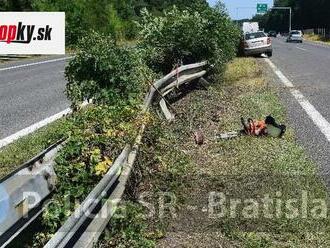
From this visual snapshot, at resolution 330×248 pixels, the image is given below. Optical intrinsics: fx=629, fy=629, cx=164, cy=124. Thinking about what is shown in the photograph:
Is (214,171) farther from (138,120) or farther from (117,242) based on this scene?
(117,242)

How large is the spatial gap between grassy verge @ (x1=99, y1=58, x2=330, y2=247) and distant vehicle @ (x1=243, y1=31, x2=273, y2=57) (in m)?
22.2

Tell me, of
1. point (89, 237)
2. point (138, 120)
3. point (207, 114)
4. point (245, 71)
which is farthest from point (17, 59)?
point (89, 237)

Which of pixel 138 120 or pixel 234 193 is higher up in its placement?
pixel 138 120

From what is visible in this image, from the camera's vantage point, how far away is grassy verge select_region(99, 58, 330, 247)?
15.1 ft

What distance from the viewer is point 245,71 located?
62.2 feet

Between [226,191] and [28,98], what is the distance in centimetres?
940

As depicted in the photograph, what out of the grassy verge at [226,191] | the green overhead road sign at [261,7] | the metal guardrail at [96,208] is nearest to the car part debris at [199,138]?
the grassy verge at [226,191]

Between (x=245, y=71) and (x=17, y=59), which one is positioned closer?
(x=245, y=71)

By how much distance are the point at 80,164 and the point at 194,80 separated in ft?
27.7

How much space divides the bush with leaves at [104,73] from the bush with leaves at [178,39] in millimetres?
3596

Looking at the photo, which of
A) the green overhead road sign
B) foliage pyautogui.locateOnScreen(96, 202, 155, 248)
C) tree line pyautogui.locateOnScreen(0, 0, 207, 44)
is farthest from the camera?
the green overhead road sign

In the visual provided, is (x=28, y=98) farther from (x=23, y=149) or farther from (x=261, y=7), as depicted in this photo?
(x=261, y=7)

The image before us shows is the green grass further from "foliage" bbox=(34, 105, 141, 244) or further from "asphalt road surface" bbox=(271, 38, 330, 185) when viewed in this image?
"asphalt road surface" bbox=(271, 38, 330, 185)

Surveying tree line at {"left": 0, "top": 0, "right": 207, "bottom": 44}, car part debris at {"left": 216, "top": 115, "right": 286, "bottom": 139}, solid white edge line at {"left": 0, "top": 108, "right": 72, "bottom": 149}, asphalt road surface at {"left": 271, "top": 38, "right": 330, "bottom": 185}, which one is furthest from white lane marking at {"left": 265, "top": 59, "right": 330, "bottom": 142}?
tree line at {"left": 0, "top": 0, "right": 207, "bottom": 44}
